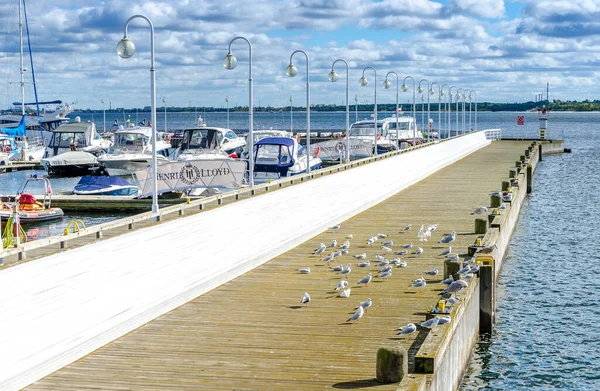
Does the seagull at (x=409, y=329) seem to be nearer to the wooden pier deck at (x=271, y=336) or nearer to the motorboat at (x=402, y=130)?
the wooden pier deck at (x=271, y=336)

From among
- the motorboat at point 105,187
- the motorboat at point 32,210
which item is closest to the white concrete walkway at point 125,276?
the motorboat at point 32,210

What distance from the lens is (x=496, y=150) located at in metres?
84.1

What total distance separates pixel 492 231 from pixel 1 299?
17.1 m

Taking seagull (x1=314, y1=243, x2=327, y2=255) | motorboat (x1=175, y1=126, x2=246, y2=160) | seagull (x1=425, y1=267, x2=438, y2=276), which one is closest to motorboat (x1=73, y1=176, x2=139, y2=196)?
motorboat (x1=175, y1=126, x2=246, y2=160)

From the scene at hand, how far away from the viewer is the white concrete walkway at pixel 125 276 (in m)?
11.5

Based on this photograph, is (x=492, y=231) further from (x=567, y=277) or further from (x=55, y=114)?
(x=55, y=114)

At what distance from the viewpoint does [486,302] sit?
19.8 meters

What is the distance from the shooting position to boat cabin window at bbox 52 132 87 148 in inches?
2933

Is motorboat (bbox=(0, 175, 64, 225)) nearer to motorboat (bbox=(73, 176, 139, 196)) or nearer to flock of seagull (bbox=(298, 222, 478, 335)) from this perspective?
motorboat (bbox=(73, 176, 139, 196))

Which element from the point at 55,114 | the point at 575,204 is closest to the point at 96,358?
the point at 575,204

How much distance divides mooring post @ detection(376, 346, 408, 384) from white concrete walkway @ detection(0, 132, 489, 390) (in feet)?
13.6

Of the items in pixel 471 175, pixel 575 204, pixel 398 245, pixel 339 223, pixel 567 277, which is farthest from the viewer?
pixel 471 175

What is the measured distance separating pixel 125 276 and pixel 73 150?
Answer: 5853 cm

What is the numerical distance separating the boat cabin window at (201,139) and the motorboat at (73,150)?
862 centimetres
